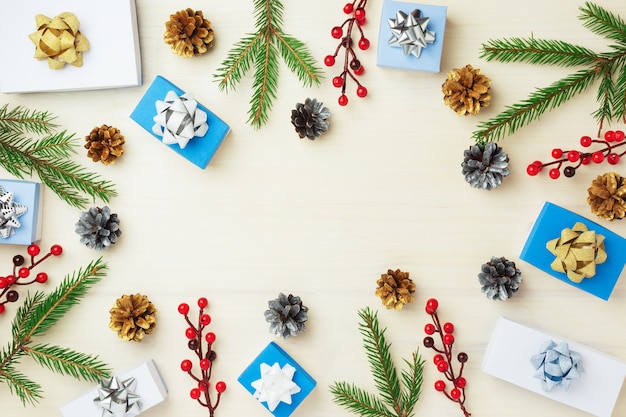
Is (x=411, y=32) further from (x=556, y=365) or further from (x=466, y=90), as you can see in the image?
(x=556, y=365)

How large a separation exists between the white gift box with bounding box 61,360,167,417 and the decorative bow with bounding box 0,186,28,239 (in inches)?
12.2

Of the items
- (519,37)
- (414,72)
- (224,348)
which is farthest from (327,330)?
(519,37)

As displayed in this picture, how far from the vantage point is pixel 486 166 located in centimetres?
90

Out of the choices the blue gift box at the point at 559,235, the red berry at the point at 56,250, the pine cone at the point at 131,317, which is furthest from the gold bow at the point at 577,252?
the red berry at the point at 56,250

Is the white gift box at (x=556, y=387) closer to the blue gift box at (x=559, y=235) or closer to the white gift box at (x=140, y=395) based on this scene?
the blue gift box at (x=559, y=235)

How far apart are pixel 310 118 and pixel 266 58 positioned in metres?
0.13

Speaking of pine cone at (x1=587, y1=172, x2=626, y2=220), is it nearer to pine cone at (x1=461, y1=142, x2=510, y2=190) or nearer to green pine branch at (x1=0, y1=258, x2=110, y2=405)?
pine cone at (x1=461, y1=142, x2=510, y2=190)

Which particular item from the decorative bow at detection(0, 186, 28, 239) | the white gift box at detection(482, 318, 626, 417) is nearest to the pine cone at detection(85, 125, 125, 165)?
the decorative bow at detection(0, 186, 28, 239)

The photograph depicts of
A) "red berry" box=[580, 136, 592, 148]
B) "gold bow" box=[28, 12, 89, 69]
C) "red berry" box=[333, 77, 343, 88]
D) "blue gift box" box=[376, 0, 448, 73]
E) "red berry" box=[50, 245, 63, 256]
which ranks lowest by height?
"red berry" box=[50, 245, 63, 256]

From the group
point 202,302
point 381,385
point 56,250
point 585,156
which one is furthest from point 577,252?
point 56,250

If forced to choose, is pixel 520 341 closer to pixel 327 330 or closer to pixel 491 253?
pixel 491 253

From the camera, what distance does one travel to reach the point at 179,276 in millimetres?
982

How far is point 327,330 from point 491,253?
0.31m

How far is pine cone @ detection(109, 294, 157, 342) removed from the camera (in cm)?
94
